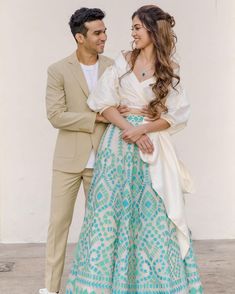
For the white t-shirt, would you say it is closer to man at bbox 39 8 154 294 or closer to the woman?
man at bbox 39 8 154 294

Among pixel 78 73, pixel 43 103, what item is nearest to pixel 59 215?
pixel 78 73

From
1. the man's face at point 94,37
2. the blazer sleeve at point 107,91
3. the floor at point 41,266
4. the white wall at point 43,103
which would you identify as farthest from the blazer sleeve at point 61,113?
the white wall at point 43,103

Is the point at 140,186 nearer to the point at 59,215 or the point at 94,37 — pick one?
the point at 59,215

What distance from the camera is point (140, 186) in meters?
4.81

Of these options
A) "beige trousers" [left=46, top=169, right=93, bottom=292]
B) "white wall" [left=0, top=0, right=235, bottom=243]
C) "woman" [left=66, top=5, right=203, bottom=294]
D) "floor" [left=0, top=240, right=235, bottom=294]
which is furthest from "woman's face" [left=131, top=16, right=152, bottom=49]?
"white wall" [left=0, top=0, right=235, bottom=243]

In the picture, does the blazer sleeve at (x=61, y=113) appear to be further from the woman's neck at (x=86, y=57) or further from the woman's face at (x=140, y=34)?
the woman's face at (x=140, y=34)

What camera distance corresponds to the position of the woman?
15.4 ft

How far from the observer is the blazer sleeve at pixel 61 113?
498cm

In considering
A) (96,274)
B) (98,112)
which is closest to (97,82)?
(98,112)

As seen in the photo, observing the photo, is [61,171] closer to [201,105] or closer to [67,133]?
[67,133]

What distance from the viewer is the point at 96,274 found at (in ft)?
15.3

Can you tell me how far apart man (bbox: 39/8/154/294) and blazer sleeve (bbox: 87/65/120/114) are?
12 cm

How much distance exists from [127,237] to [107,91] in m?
0.79

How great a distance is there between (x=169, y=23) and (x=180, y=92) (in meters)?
0.37
